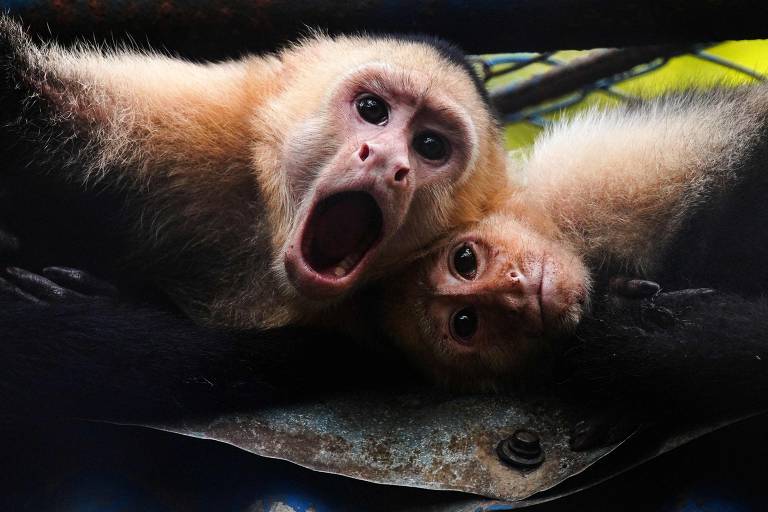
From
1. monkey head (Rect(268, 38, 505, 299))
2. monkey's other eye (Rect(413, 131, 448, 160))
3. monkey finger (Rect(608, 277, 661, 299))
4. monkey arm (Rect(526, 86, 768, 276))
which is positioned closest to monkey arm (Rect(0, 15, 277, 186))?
monkey head (Rect(268, 38, 505, 299))

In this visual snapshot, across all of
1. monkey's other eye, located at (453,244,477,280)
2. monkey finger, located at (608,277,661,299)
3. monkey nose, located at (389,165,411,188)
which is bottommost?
monkey finger, located at (608,277,661,299)

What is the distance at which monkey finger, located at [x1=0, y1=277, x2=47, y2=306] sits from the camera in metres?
2.38

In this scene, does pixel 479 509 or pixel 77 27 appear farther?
pixel 77 27

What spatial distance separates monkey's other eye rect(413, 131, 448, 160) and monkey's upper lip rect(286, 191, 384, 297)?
1.14ft

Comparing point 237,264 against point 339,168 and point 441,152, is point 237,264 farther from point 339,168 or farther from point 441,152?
point 441,152

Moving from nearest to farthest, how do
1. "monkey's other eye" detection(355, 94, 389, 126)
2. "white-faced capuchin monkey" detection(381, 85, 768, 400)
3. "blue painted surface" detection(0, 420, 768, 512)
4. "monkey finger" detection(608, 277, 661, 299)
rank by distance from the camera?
1. "blue painted surface" detection(0, 420, 768, 512)
2. "white-faced capuchin monkey" detection(381, 85, 768, 400)
3. "monkey finger" detection(608, 277, 661, 299)
4. "monkey's other eye" detection(355, 94, 389, 126)

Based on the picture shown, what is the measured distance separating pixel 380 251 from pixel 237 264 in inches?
20.3

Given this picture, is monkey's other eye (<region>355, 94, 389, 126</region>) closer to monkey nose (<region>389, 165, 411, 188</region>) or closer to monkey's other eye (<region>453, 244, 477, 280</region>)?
monkey nose (<region>389, 165, 411, 188</region>)

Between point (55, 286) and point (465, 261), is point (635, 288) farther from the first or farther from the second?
point (55, 286)

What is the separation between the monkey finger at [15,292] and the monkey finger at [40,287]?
18 millimetres

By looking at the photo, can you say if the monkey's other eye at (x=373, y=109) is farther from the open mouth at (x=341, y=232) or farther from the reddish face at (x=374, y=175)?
the open mouth at (x=341, y=232)

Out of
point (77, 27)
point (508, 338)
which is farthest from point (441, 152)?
point (77, 27)

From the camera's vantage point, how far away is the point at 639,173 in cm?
289

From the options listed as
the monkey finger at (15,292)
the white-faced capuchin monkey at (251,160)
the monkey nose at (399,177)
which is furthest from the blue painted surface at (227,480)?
the monkey nose at (399,177)
